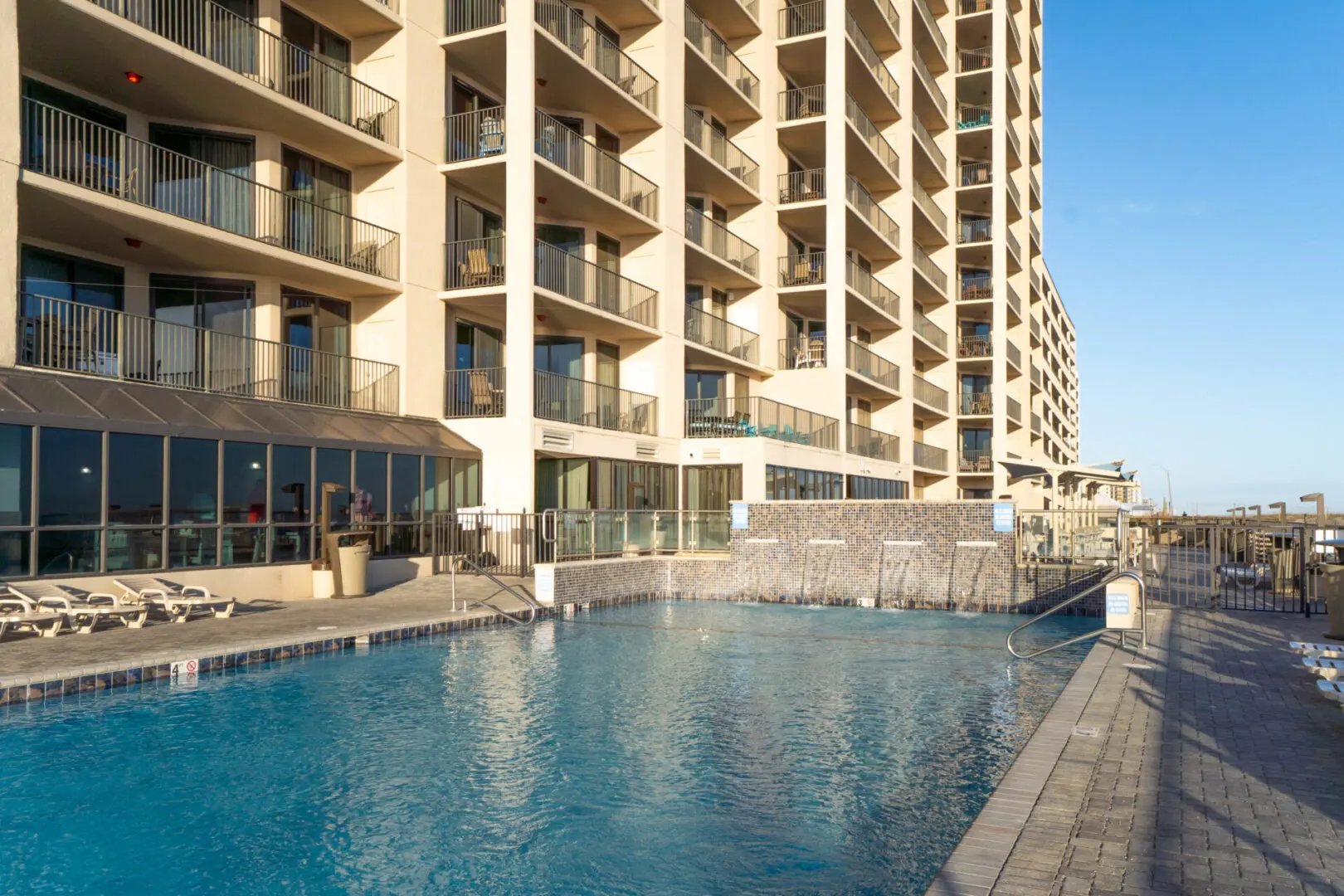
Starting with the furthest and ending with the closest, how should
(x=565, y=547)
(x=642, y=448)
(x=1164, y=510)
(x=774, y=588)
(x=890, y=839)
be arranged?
(x=1164, y=510) → (x=642, y=448) → (x=774, y=588) → (x=565, y=547) → (x=890, y=839)

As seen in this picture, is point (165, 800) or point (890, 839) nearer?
point (890, 839)

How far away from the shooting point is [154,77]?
54.0ft

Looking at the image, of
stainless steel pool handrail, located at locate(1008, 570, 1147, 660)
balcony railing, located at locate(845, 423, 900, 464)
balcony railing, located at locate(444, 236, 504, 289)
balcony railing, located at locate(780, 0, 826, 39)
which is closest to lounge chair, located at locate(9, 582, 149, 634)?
balcony railing, located at locate(444, 236, 504, 289)

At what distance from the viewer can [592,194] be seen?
23516mm

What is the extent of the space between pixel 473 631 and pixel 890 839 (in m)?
9.73

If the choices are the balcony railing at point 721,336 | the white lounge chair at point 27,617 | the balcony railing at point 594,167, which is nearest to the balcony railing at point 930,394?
the balcony railing at point 721,336

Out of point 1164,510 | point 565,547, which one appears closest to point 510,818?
point 565,547

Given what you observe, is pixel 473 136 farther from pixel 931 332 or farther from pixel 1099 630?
pixel 931 332

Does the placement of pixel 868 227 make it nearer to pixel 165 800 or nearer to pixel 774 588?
pixel 774 588

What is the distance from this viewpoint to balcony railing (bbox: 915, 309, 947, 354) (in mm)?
41531

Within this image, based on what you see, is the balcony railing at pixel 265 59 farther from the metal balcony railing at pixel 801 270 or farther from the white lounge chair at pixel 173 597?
the metal balcony railing at pixel 801 270

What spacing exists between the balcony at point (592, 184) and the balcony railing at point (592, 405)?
436cm

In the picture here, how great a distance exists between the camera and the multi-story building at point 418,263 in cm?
1508

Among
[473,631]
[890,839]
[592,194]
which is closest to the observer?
[890,839]
